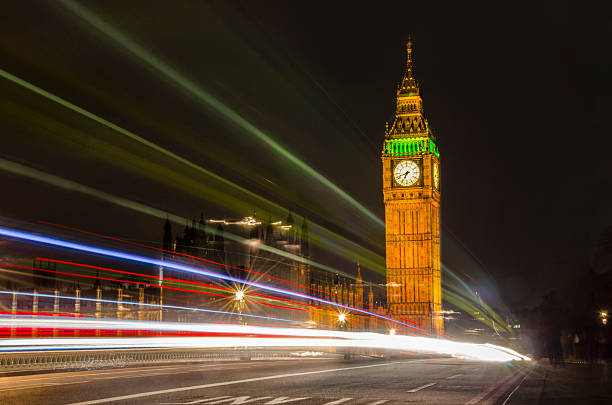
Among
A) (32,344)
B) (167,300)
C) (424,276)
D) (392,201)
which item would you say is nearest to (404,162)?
(392,201)

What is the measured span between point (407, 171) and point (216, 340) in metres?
81.6

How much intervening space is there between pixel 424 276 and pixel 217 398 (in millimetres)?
95969

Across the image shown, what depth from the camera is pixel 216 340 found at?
Answer: 1077 inches

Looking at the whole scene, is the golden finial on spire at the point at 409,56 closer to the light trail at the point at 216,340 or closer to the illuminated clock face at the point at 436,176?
the illuminated clock face at the point at 436,176

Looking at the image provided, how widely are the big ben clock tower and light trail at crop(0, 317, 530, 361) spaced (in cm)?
6277

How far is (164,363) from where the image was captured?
2741 centimetres

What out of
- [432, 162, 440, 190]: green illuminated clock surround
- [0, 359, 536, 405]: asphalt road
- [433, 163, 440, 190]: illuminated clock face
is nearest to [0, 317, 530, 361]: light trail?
[0, 359, 536, 405]: asphalt road

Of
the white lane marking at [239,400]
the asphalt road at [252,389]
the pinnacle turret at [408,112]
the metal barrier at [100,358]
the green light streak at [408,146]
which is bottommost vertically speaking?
the metal barrier at [100,358]

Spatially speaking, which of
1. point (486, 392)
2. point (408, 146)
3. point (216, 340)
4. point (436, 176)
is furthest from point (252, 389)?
point (436, 176)

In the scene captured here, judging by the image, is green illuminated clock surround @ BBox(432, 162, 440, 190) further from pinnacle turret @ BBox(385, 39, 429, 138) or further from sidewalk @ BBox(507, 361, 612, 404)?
sidewalk @ BBox(507, 361, 612, 404)

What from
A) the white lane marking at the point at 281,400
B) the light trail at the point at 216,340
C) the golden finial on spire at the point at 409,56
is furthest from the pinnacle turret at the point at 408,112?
the white lane marking at the point at 281,400

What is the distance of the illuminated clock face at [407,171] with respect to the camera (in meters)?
106

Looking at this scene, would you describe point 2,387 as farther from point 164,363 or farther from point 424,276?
point 424,276

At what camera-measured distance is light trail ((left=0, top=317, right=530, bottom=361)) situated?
831 inches
